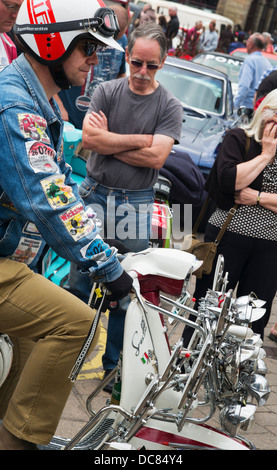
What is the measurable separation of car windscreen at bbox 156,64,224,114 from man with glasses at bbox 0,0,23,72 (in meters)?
4.98

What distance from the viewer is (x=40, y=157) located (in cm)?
254

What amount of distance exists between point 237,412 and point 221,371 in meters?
0.17

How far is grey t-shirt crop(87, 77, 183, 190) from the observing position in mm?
4316

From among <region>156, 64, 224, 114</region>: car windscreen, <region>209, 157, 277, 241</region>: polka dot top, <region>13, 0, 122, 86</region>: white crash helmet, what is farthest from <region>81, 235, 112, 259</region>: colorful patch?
<region>156, 64, 224, 114</region>: car windscreen

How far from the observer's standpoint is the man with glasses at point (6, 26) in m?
4.34

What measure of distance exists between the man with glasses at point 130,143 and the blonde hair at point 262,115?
48 cm

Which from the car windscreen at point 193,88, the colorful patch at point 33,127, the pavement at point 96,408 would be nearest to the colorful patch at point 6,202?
the colorful patch at point 33,127

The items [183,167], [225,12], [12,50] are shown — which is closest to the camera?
[12,50]

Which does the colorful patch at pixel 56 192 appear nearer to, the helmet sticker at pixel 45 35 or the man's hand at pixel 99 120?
the helmet sticker at pixel 45 35

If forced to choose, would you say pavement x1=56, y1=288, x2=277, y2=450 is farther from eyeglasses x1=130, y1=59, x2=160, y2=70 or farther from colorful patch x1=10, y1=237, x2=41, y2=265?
eyeglasses x1=130, y1=59, x2=160, y2=70

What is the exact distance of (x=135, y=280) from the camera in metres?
2.80

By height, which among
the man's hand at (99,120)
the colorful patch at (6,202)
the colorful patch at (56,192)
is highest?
the colorful patch at (56,192)

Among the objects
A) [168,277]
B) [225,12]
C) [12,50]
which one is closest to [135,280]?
[168,277]
